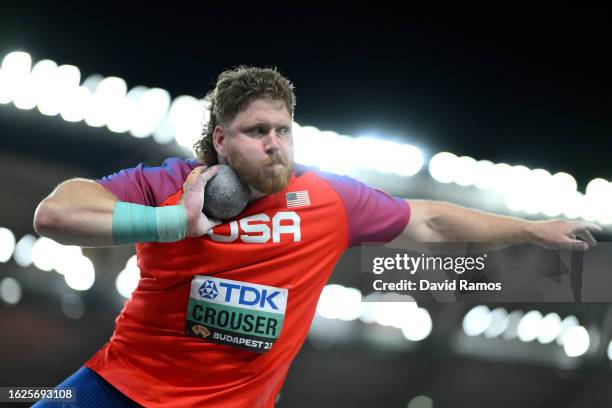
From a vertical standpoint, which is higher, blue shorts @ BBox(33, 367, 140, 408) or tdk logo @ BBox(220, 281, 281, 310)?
tdk logo @ BBox(220, 281, 281, 310)

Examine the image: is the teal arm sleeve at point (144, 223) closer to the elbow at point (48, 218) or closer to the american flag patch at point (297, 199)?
the elbow at point (48, 218)

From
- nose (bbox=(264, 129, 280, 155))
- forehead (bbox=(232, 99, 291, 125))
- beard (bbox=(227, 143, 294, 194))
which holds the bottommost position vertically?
beard (bbox=(227, 143, 294, 194))

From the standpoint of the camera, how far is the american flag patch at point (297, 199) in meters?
3.37

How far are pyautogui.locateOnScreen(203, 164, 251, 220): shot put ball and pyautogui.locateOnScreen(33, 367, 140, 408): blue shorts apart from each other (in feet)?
3.01

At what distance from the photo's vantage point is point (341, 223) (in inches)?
136

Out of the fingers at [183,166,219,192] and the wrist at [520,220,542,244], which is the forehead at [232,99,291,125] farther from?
the wrist at [520,220,542,244]

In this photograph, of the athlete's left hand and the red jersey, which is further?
the athlete's left hand

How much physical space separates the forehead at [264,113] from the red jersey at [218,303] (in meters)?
0.36

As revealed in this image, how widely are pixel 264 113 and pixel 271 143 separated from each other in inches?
6.0

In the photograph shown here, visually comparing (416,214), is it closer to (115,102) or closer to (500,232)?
(500,232)

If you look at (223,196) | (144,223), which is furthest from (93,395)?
(223,196)

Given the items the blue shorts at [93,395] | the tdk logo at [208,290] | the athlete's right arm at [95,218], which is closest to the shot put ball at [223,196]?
the athlete's right arm at [95,218]

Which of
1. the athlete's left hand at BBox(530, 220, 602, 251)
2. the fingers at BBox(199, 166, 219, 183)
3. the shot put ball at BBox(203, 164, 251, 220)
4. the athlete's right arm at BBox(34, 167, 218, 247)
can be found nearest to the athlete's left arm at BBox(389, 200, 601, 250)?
the athlete's left hand at BBox(530, 220, 602, 251)

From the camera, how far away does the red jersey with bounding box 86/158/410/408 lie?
3.15 meters
